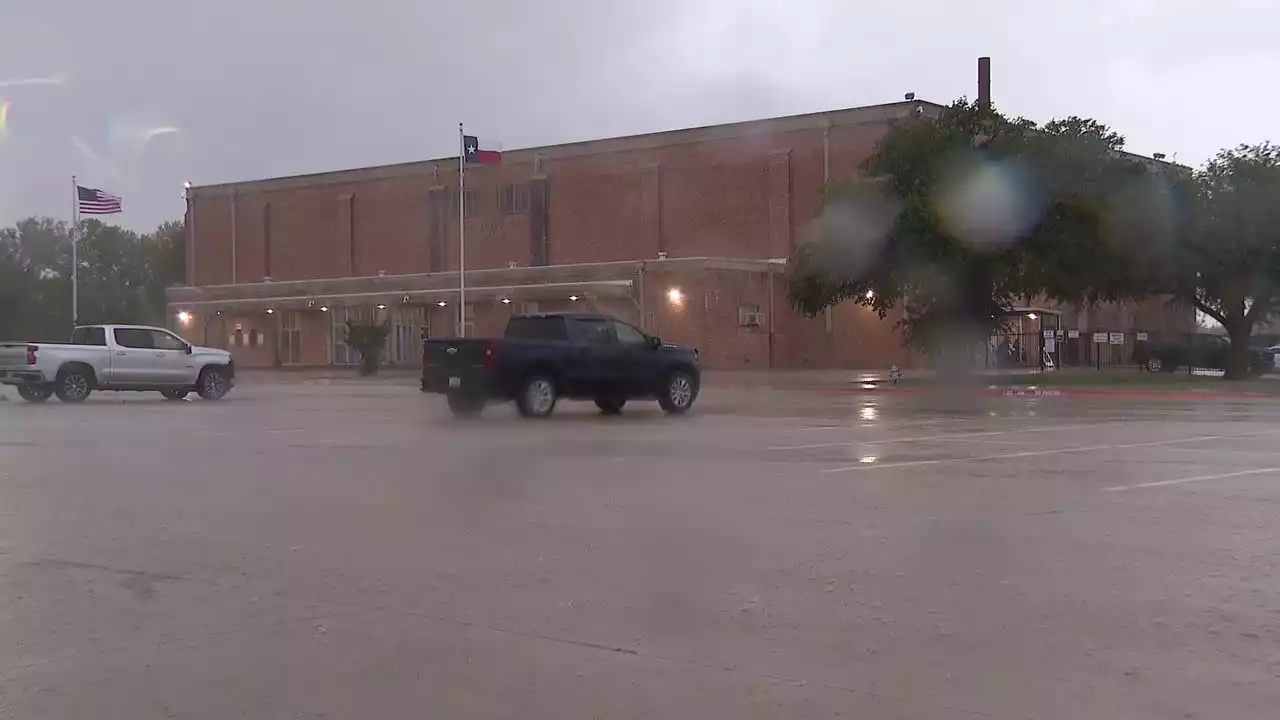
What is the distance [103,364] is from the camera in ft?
94.6

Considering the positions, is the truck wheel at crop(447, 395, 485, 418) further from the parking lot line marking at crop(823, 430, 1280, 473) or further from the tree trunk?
the tree trunk

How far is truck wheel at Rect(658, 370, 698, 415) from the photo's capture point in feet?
79.1

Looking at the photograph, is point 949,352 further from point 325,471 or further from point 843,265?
point 325,471

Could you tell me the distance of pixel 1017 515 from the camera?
10.1 meters

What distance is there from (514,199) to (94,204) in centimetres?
2115

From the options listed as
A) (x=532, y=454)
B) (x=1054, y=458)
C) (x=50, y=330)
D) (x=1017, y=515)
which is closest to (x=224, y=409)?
(x=532, y=454)

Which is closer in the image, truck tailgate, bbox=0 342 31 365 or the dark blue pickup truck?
the dark blue pickup truck

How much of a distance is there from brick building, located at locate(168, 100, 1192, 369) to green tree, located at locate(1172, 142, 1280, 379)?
36.7 feet

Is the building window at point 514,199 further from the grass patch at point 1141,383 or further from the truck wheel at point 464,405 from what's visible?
the truck wheel at point 464,405

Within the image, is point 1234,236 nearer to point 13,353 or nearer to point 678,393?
point 678,393

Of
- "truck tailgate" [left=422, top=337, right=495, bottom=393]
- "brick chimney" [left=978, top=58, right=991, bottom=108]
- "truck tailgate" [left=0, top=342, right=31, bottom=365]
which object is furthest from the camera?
"brick chimney" [left=978, top=58, right=991, bottom=108]

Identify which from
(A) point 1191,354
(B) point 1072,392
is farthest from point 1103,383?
(A) point 1191,354

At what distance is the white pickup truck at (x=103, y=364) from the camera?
2839 centimetres

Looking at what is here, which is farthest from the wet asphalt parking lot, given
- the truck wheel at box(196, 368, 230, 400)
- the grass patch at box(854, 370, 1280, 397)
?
the grass patch at box(854, 370, 1280, 397)
